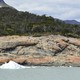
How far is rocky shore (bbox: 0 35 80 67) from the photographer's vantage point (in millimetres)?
80688

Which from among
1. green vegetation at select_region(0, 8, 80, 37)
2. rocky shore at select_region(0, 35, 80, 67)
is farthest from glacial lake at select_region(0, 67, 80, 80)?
green vegetation at select_region(0, 8, 80, 37)

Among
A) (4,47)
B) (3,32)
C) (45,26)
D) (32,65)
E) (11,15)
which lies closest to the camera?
(32,65)

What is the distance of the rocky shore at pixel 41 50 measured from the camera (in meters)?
80.7

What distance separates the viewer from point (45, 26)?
111812mm

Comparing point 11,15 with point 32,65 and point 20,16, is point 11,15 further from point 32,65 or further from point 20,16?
point 32,65

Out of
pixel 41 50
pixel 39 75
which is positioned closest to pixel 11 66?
pixel 41 50

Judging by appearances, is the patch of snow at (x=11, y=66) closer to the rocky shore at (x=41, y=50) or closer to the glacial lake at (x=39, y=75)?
the rocky shore at (x=41, y=50)

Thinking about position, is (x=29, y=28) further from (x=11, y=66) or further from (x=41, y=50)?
(x=11, y=66)

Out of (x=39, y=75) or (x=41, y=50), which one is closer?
(x=39, y=75)

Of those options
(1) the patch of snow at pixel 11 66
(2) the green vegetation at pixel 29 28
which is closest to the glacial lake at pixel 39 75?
(1) the patch of snow at pixel 11 66

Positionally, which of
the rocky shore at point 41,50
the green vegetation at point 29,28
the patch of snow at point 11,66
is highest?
the green vegetation at point 29,28

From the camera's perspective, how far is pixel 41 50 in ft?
285

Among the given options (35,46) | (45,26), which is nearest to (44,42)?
(35,46)

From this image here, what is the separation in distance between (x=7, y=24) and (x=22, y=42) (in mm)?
25062
